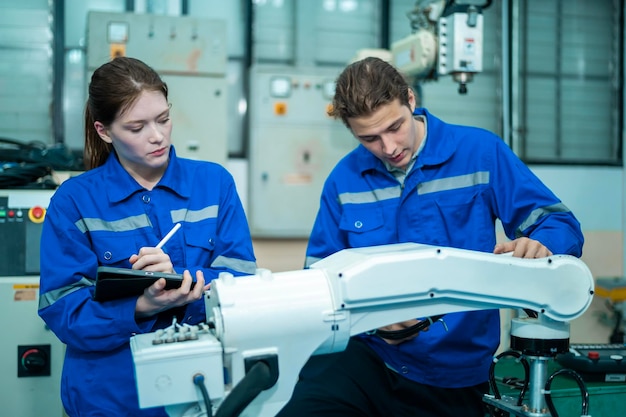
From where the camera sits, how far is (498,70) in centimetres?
486

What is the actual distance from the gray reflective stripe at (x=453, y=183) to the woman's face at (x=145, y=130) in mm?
626

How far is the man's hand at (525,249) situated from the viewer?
4.00 ft

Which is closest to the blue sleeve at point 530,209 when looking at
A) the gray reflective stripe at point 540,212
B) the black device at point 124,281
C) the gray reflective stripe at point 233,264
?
the gray reflective stripe at point 540,212

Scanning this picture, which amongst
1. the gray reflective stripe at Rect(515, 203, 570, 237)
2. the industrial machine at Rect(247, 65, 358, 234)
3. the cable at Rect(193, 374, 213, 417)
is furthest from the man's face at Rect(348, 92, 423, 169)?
the industrial machine at Rect(247, 65, 358, 234)

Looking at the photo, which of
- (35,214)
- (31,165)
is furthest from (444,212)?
(31,165)

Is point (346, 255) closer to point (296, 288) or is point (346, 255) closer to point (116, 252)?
point (296, 288)

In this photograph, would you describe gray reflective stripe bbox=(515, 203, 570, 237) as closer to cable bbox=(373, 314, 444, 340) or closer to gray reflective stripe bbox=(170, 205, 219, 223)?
cable bbox=(373, 314, 444, 340)

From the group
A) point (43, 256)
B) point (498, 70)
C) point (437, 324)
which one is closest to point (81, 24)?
point (498, 70)

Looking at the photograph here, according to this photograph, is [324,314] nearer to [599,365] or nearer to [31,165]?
[599,365]

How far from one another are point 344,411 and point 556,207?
0.66 metres

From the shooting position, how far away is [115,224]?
4.75ft

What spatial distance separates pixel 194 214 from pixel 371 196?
0.47 m

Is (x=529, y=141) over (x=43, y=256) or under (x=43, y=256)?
over

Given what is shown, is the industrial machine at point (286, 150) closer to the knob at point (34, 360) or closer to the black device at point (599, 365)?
the knob at point (34, 360)
